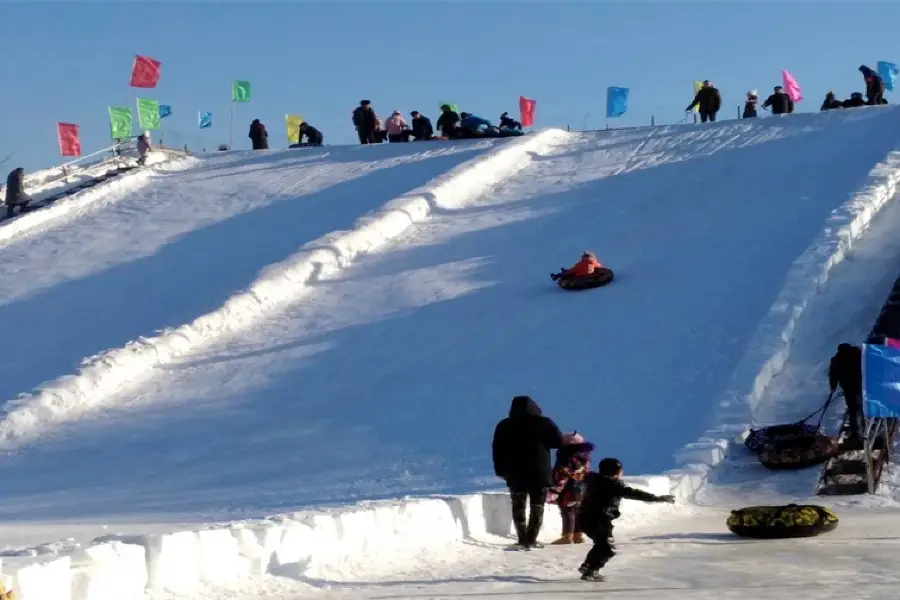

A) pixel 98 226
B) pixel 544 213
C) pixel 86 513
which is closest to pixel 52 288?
pixel 98 226

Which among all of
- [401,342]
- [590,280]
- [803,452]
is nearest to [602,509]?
[803,452]

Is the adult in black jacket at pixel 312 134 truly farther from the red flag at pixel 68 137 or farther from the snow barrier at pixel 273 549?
the snow barrier at pixel 273 549

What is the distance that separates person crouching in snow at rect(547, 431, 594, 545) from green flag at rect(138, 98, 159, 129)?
24.8 metres

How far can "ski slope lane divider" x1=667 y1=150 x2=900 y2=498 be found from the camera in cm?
1192

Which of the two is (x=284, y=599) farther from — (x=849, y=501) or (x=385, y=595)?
(x=849, y=501)

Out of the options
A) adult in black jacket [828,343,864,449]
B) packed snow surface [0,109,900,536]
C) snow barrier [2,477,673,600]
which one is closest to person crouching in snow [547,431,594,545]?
snow barrier [2,477,673,600]

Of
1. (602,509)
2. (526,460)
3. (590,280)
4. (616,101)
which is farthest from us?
(616,101)

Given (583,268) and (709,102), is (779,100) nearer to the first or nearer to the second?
(709,102)

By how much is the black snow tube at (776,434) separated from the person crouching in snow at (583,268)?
5.22 m

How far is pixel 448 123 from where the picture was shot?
29062 mm

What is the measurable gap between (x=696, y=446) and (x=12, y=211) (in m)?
18.6

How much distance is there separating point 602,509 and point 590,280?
9367 millimetres

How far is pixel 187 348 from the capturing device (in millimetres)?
16891

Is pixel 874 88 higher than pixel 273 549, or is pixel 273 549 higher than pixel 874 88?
pixel 874 88
